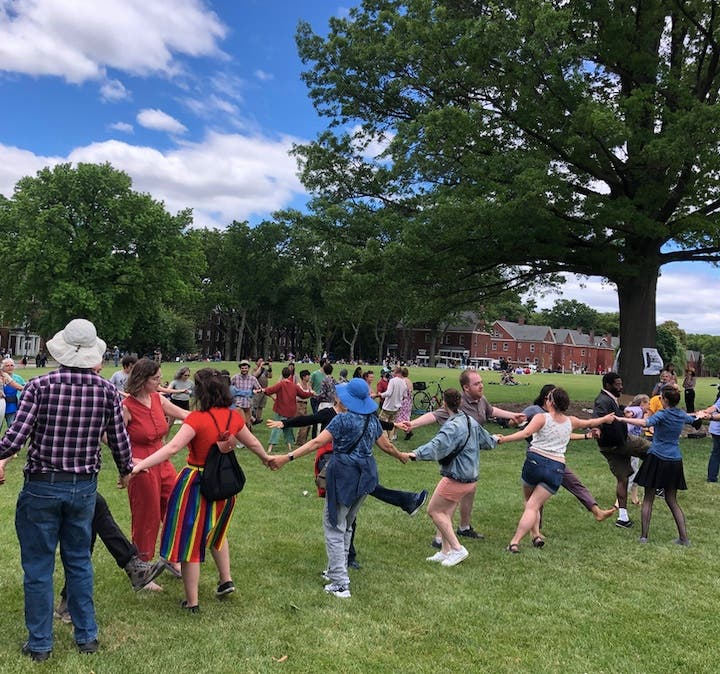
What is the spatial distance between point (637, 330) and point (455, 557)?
1441 cm

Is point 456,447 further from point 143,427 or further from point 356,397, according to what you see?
point 143,427

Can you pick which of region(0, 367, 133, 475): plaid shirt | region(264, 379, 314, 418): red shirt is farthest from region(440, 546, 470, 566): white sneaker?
region(264, 379, 314, 418): red shirt

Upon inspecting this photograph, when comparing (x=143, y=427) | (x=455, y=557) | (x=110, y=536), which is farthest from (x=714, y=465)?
(x=110, y=536)

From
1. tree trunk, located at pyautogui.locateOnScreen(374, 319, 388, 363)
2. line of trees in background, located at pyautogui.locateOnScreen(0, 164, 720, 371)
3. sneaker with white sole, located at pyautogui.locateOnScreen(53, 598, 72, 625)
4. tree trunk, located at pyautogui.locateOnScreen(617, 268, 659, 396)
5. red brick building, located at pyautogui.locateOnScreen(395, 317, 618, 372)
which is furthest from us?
red brick building, located at pyautogui.locateOnScreen(395, 317, 618, 372)

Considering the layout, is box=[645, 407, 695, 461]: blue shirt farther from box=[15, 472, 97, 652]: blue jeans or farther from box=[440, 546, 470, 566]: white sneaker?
box=[15, 472, 97, 652]: blue jeans

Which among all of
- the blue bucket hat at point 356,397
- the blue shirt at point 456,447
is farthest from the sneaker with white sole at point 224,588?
the blue shirt at point 456,447

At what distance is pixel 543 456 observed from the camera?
22.0ft

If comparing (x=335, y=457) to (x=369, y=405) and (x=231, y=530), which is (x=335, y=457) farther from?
(x=231, y=530)

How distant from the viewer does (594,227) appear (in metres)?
16.4

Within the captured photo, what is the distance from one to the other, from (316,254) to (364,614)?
673 inches

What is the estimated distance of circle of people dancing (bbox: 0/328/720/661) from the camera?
3920mm

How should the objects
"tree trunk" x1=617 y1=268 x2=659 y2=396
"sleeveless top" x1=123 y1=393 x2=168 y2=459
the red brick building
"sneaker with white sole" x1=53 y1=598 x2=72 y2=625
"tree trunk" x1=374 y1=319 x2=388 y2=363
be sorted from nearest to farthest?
"sneaker with white sole" x1=53 y1=598 x2=72 y2=625 < "sleeveless top" x1=123 y1=393 x2=168 y2=459 < "tree trunk" x1=617 y1=268 x2=659 y2=396 < "tree trunk" x1=374 y1=319 x2=388 y2=363 < the red brick building

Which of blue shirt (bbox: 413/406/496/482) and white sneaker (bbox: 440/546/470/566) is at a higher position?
blue shirt (bbox: 413/406/496/482)

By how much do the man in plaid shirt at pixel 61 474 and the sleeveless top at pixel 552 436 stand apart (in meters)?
4.48
